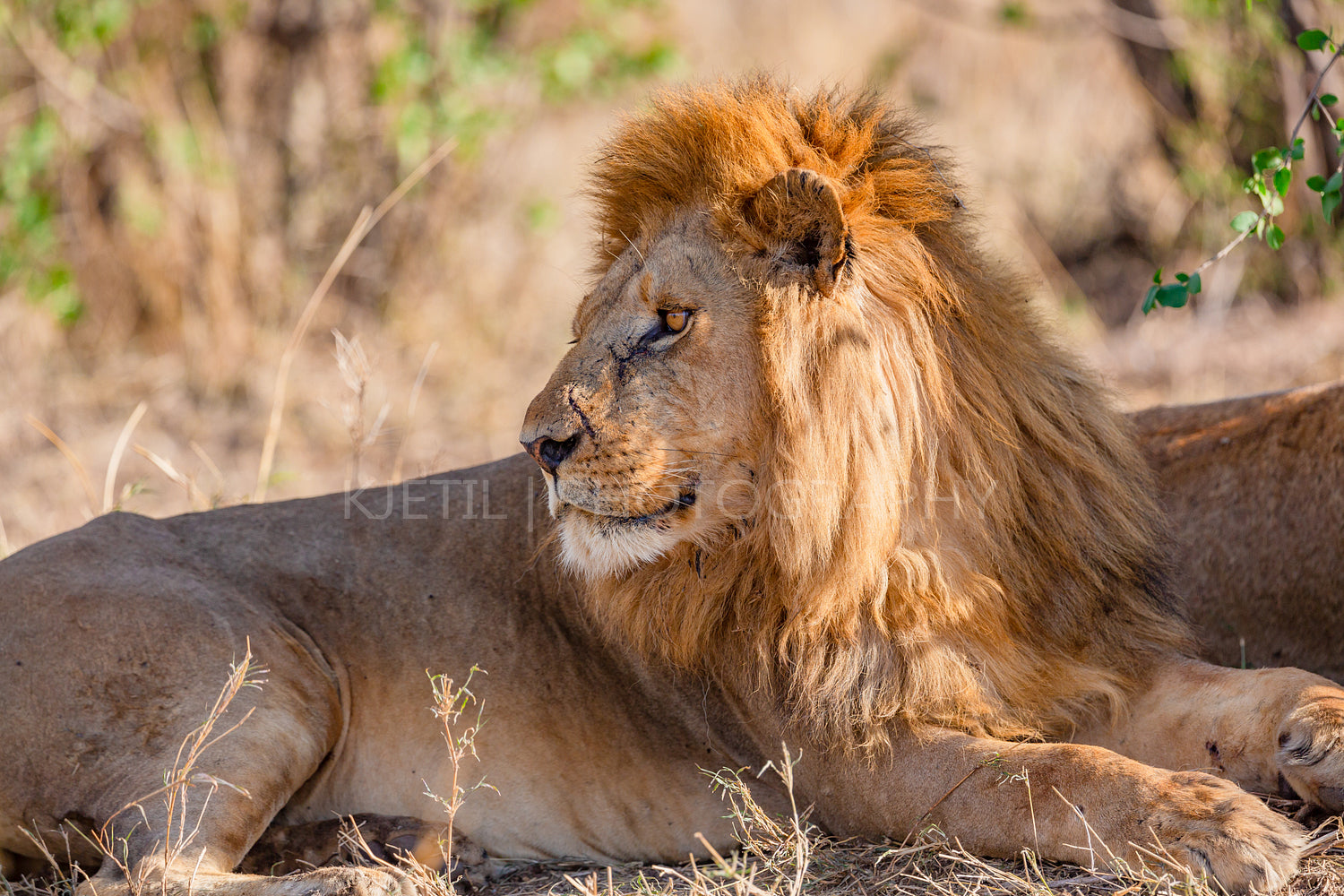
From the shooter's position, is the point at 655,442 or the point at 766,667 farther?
the point at 766,667

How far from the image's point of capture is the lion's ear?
8.36 ft

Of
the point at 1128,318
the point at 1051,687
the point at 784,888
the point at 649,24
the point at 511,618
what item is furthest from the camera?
the point at 649,24

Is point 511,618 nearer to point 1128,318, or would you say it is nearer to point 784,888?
point 784,888

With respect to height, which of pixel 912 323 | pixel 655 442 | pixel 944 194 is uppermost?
pixel 944 194

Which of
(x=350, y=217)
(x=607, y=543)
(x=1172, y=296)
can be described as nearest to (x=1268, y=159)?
(x=1172, y=296)

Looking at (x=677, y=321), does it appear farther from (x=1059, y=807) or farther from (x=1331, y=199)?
(x=1331, y=199)

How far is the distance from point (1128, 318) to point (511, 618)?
265 inches

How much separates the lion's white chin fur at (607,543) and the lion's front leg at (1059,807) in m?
0.61

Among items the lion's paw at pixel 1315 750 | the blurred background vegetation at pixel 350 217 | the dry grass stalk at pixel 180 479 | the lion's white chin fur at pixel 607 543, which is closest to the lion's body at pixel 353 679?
the lion's white chin fur at pixel 607 543

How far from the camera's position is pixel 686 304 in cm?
270

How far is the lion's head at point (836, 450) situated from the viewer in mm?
2633

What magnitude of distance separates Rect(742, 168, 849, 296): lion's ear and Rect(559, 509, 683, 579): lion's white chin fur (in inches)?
24.8

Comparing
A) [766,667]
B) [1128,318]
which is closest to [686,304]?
[766,667]

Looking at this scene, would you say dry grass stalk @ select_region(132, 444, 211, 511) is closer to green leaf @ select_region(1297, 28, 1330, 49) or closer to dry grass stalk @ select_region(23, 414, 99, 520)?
dry grass stalk @ select_region(23, 414, 99, 520)
